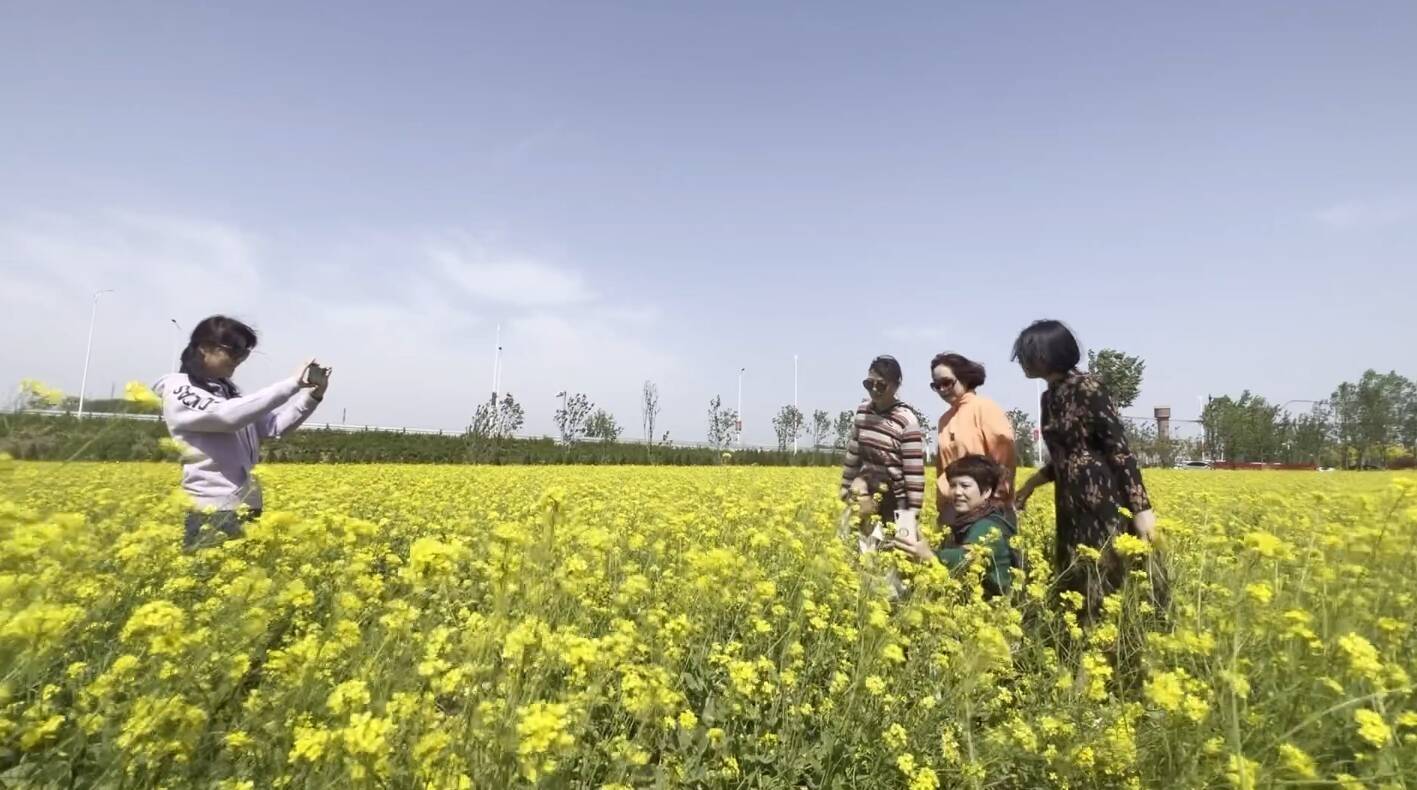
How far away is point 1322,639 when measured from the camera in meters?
1.89

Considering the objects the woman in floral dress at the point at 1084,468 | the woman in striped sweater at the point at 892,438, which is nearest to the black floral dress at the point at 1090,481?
the woman in floral dress at the point at 1084,468

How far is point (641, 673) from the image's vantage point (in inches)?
74.1

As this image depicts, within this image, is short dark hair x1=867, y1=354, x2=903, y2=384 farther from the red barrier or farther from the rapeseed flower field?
the red barrier

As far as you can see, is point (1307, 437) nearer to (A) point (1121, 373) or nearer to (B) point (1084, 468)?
(A) point (1121, 373)

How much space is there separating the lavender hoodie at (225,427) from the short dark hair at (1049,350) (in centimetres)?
325

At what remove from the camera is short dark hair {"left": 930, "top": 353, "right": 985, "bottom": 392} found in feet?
13.1

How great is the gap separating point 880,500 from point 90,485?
5.11 meters

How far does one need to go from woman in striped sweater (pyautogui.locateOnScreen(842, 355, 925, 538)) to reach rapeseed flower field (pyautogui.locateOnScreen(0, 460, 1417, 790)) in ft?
3.26

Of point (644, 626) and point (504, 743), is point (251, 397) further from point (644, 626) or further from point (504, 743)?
point (504, 743)

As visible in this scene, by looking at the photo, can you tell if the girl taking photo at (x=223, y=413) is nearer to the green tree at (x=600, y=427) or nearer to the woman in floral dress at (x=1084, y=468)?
the woman in floral dress at (x=1084, y=468)

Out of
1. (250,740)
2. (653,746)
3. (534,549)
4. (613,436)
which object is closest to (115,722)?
(250,740)

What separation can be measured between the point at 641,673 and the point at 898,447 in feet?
9.23

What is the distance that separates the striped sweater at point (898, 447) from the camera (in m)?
4.18

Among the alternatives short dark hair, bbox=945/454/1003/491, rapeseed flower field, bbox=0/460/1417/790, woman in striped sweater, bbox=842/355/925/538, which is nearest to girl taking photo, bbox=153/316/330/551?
rapeseed flower field, bbox=0/460/1417/790
